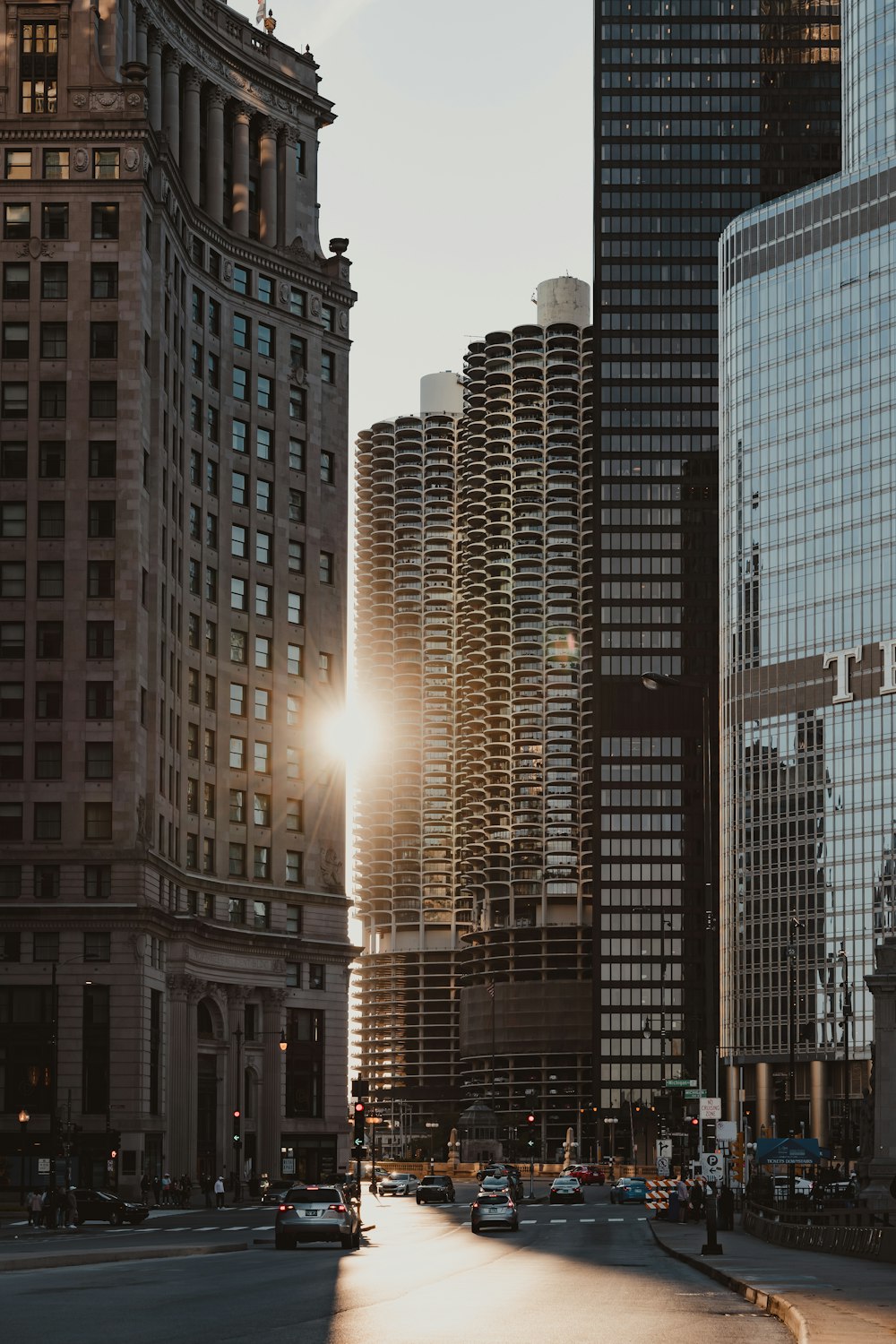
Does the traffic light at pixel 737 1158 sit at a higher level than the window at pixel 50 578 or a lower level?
lower

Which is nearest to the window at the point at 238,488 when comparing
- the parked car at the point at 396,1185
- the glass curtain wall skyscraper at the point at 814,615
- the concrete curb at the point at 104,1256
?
the parked car at the point at 396,1185

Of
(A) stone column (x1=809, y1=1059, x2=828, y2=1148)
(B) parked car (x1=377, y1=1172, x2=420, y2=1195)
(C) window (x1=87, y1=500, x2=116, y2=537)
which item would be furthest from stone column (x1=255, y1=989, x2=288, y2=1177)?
(A) stone column (x1=809, y1=1059, x2=828, y2=1148)

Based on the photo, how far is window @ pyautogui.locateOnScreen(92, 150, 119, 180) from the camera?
108375mm

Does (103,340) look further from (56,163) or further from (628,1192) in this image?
(628,1192)

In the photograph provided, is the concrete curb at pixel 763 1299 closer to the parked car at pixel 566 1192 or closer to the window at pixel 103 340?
the parked car at pixel 566 1192

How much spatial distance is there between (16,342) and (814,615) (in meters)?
92.2

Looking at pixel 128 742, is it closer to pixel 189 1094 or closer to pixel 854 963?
pixel 189 1094

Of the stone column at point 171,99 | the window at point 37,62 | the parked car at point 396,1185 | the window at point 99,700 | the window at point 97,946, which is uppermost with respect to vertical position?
the stone column at point 171,99

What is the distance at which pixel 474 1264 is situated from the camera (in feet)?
149

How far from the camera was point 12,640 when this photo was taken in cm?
10562

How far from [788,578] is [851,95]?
4555cm

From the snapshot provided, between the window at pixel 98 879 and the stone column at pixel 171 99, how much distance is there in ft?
151

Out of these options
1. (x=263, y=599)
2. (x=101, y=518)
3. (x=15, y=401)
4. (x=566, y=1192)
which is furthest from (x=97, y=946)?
(x=263, y=599)

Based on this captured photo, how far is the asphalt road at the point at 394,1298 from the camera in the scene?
2536cm
